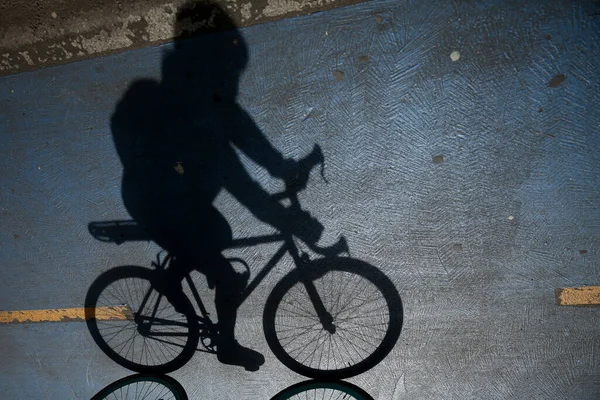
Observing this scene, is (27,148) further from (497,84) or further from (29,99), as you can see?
(497,84)

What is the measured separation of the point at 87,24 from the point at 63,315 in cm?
341

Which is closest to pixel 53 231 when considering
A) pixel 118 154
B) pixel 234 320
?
pixel 118 154

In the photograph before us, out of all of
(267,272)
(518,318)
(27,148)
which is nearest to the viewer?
(518,318)

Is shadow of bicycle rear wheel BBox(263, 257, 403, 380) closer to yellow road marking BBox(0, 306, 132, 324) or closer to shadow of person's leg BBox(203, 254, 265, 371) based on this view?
shadow of person's leg BBox(203, 254, 265, 371)

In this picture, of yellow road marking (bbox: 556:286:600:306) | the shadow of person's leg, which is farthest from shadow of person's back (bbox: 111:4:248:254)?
yellow road marking (bbox: 556:286:600:306)

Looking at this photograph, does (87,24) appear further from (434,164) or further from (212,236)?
(434,164)

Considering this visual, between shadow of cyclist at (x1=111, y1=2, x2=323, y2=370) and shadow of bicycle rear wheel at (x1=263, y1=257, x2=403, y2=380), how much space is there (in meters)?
0.38

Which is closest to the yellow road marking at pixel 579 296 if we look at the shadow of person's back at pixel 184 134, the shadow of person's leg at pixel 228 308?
A: the shadow of person's leg at pixel 228 308

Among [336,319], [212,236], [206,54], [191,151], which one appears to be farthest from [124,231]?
[336,319]

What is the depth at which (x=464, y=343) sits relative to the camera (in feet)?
10.6

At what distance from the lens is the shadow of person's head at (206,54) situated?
10.6ft

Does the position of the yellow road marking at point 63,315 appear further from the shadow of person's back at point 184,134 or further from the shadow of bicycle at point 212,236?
the shadow of person's back at point 184,134

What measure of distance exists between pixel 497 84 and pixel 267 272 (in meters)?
2.97

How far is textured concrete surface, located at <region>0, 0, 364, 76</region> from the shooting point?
3.20m
